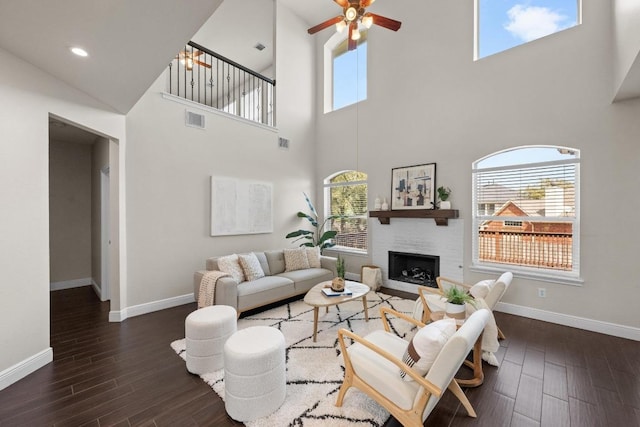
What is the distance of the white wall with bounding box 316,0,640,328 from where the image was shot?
336 centimetres

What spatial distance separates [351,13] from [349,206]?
3754 mm

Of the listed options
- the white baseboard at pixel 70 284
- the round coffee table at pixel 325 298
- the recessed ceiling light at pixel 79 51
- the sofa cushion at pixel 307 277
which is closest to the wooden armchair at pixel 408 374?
the round coffee table at pixel 325 298

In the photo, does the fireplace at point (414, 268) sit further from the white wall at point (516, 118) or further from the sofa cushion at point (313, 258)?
the sofa cushion at point (313, 258)

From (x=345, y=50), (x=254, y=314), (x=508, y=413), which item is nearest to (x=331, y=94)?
(x=345, y=50)

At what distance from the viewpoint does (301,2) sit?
6.18 meters

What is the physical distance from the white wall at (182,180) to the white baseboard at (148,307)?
0.06 metres

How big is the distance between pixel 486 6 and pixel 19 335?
24.4ft

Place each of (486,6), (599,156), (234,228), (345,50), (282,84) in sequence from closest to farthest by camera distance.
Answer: (599,156) → (486,6) → (234,228) → (282,84) → (345,50)

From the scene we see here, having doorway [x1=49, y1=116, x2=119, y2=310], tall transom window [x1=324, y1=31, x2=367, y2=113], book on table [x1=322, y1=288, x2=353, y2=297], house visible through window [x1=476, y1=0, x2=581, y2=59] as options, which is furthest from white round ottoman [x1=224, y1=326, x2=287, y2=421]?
tall transom window [x1=324, y1=31, x2=367, y2=113]

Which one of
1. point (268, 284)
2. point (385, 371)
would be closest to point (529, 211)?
point (385, 371)

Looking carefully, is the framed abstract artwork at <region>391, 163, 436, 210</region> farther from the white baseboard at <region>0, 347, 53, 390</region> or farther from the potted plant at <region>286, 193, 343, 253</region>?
the white baseboard at <region>0, 347, 53, 390</region>

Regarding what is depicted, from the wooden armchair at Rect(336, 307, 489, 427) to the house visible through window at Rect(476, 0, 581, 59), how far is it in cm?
441

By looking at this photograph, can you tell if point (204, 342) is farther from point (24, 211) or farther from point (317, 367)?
point (24, 211)

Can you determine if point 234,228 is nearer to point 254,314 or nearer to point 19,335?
point 254,314
